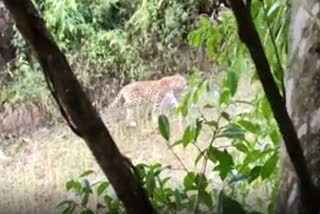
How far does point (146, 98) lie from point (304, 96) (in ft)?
4.96

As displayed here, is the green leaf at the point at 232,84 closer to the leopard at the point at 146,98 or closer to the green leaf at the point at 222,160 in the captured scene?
the green leaf at the point at 222,160

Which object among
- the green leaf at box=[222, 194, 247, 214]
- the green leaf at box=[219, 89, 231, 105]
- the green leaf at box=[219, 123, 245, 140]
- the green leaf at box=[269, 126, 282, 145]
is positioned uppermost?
the green leaf at box=[219, 89, 231, 105]

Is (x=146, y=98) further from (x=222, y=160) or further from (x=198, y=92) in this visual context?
(x=222, y=160)

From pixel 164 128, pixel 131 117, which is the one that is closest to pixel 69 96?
pixel 164 128

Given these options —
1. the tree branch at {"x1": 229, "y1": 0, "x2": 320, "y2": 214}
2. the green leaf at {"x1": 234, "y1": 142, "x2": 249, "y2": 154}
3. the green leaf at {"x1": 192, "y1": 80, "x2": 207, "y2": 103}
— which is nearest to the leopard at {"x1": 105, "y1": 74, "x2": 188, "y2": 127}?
the green leaf at {"x1": 192, "y1": 80, "x2": 207, "y2": 103}

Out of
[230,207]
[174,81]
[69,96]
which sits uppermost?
[174,81]

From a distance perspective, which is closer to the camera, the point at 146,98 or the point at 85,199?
the point at 85,199

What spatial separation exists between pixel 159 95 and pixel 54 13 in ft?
A: 1.72

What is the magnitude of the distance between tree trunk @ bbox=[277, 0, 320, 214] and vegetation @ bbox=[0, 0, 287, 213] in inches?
0.6

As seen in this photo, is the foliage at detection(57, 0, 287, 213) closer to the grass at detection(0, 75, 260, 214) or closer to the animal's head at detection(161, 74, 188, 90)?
the grass at detection(0, 75, 260, 214)

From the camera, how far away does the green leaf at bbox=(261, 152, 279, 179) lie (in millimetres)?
521

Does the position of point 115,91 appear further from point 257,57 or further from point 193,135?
point 257,57

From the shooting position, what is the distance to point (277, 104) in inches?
15.7

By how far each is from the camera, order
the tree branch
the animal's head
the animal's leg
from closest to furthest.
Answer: the tree branch, the animal's leg, the animal's head
